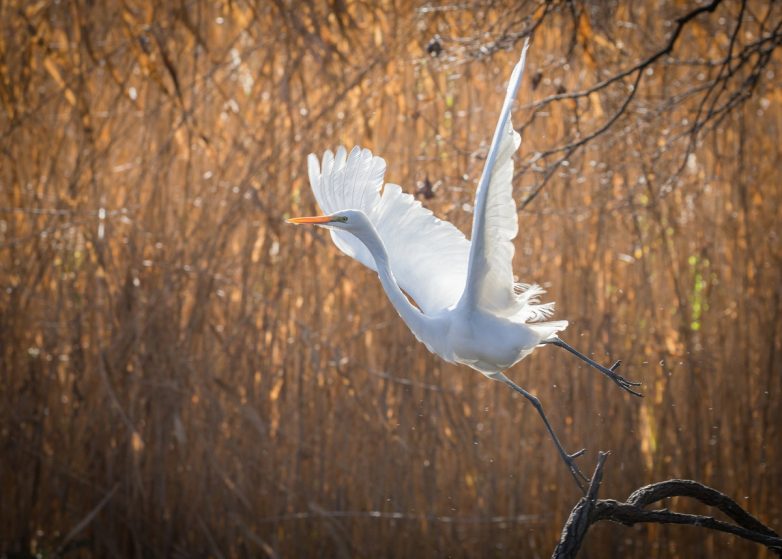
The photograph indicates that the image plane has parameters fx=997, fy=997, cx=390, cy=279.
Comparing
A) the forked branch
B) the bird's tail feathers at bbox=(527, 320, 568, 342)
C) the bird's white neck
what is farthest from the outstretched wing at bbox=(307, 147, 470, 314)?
the forked branch

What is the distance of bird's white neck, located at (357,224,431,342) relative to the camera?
222 cm

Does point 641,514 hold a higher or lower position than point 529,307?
lower

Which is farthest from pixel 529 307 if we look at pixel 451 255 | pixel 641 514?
pixel 641 514

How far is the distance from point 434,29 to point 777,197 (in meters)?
1.36

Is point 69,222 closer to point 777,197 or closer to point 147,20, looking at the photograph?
point 147,20

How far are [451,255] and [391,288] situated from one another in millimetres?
311

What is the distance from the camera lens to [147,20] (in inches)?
139

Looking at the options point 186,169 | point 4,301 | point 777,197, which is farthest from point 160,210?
point 777,197

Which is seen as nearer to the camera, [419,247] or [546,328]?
[546,328]

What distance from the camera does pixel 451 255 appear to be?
8.23 feet

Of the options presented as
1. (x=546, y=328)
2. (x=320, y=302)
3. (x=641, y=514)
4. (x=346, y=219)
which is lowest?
(x=641, y=514)

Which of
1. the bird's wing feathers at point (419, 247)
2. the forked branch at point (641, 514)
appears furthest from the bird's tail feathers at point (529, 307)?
the forked branch at point (641, 514)

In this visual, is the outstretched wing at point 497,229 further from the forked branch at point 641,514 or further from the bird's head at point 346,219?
the forked branch at point 641,514

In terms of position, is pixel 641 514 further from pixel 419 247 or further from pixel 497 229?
pixel 419 247
